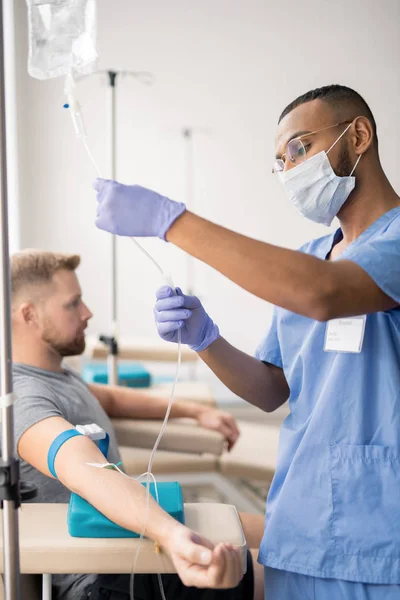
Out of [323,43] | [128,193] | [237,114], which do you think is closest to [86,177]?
[237,114]

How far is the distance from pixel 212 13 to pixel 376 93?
1238mm

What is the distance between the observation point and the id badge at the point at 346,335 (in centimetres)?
114

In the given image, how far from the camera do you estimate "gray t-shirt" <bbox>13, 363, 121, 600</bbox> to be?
1391 mm

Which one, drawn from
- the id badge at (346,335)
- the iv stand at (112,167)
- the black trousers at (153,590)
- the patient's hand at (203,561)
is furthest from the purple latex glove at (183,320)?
the iv stand at (112,167)

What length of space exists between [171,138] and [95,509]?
3.22m

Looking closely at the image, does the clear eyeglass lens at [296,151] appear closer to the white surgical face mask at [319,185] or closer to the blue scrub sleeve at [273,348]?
the white surgical face mask at [319,185]

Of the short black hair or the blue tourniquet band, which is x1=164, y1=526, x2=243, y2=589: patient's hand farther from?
the short black hair

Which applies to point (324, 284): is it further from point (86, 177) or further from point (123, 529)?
point (86, 177)

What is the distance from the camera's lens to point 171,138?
4.09 meters

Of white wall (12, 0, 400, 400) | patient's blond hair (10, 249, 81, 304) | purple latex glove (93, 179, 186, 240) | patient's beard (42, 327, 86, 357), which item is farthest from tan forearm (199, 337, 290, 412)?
white wall (12, 0, 400, 400)

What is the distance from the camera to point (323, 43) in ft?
12.0

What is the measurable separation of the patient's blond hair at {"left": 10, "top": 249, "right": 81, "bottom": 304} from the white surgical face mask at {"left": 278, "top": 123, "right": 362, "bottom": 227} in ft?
2.70

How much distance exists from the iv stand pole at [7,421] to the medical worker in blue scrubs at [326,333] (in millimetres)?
162

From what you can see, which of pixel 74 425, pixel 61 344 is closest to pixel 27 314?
pixel 61 344
